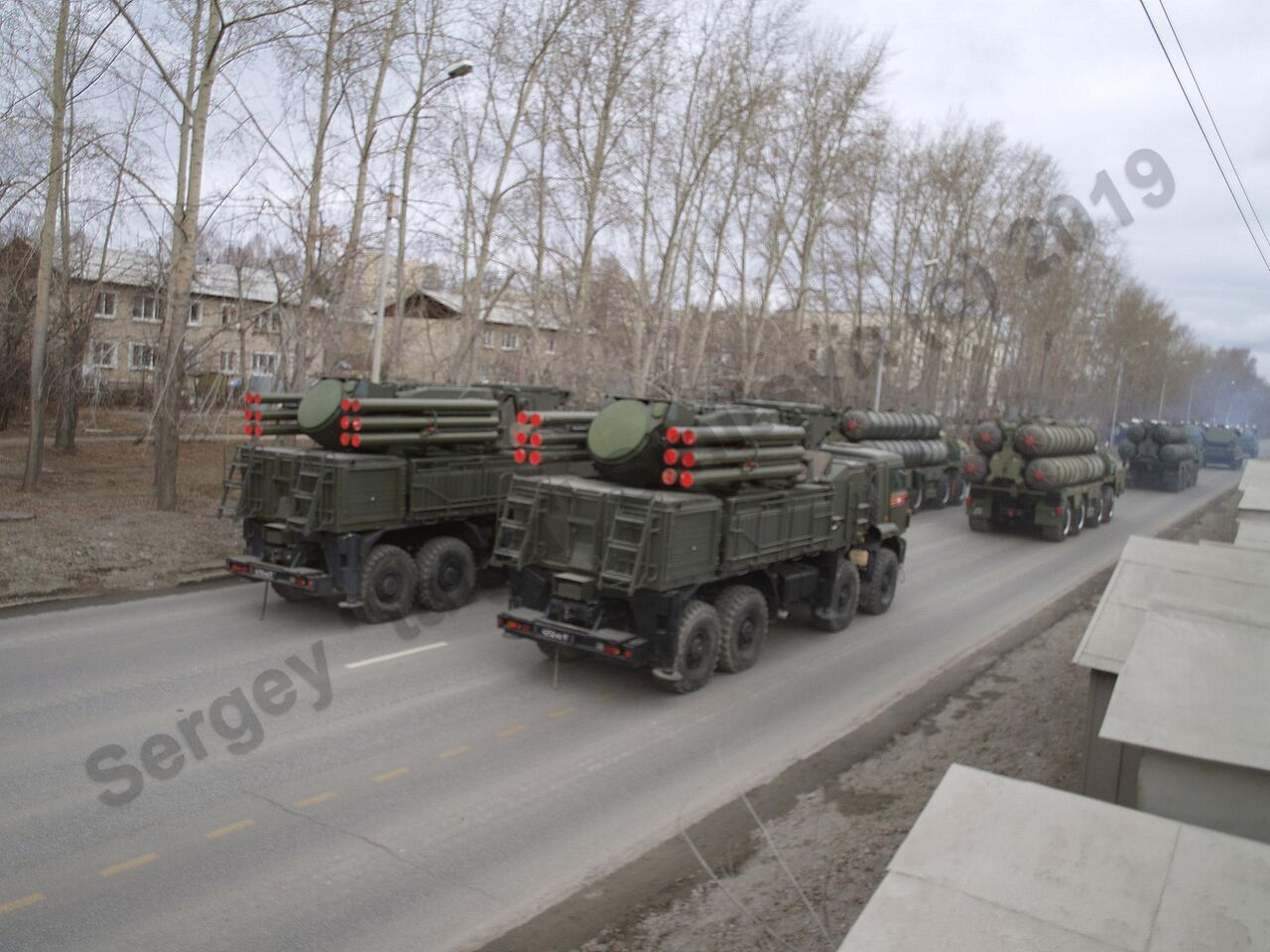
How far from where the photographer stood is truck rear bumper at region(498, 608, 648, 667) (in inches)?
358

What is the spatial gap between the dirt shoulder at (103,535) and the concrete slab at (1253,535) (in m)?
13.3

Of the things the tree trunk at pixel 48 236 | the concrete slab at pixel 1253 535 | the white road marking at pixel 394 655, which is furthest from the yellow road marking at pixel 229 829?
the tree trunk at pixel 48 236

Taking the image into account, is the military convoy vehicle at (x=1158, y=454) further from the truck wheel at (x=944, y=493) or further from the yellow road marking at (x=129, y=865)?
the yellow road marking at (x=129, y=865)

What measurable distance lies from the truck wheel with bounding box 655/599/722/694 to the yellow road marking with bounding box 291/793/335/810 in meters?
3.42

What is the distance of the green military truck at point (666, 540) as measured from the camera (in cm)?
917

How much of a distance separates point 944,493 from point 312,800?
74.7ft

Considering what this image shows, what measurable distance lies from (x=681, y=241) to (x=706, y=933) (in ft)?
81.4

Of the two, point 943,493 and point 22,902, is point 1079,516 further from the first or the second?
point 22,902

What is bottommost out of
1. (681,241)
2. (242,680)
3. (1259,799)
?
(242,680)

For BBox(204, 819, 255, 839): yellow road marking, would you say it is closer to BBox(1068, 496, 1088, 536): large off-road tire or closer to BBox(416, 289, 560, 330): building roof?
BBox(416, 289, 560, 330): building roof

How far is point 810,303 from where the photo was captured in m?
41.5

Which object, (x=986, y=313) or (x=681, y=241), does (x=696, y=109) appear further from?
(x=986, y=313)

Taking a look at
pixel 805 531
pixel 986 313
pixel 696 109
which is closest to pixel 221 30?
pixel 805 531

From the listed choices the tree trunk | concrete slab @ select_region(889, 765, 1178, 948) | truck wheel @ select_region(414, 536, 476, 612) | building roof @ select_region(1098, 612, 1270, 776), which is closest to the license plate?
truck wheel @ select_region(414, 536, 476, 612)
